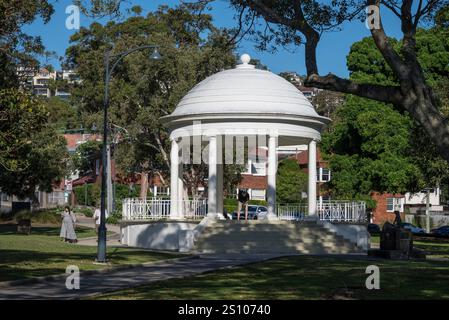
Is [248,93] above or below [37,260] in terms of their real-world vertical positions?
above

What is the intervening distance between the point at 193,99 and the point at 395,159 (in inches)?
912

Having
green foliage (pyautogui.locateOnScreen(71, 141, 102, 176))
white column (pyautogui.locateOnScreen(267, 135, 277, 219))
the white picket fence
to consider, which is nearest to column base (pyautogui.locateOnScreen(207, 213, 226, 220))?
the white picket fence

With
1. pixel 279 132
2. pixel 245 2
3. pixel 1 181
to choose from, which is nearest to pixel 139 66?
pixel 1 181

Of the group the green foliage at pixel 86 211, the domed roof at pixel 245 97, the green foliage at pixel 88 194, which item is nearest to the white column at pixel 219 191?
the domed roof at pixel 245 97

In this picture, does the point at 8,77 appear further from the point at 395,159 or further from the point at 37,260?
the point at 395,159

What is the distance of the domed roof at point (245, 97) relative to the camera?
125 feet

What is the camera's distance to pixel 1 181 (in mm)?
52875

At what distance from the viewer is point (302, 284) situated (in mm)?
19938

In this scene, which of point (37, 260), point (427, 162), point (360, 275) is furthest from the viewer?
point (427, 162)

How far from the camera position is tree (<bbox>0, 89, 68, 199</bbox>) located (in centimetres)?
2486

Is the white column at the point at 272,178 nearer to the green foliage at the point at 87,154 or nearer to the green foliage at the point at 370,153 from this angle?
the green foliage at the point at 370,153

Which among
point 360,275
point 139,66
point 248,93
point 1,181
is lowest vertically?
point 360,275

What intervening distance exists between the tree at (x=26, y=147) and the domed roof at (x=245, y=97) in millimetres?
6683

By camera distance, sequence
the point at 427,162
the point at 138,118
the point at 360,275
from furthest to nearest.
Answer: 1. the point at 138,118
2. the point at 427,162
3. the point at 360,275
